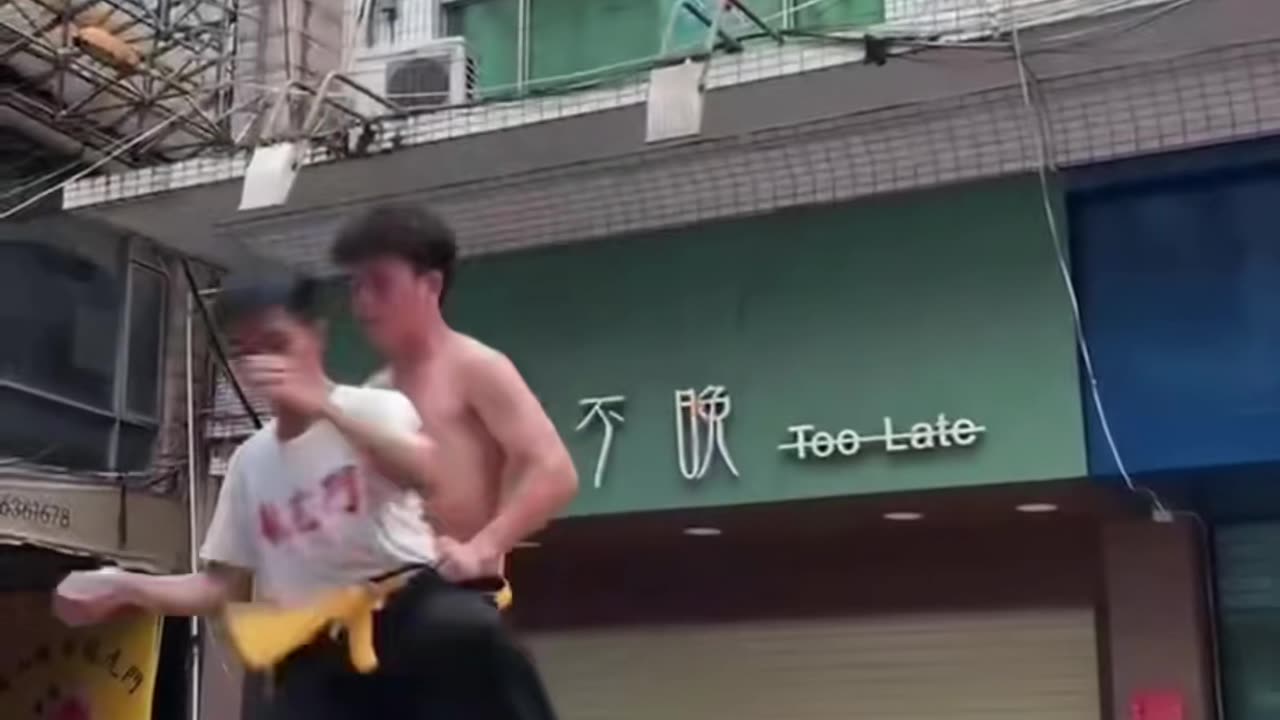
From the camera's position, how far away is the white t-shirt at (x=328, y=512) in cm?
262

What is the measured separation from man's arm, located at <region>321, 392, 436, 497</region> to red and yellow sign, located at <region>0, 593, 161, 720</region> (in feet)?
21.6

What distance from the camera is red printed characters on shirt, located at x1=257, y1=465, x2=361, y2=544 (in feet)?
8.64

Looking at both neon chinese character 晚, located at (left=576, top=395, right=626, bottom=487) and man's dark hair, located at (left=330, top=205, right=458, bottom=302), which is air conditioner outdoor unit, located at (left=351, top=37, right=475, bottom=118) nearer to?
neon chinese character 晚, located at (left=576, top=395, right=626, bottom=487)

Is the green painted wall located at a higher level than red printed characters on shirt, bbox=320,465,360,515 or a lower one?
higher

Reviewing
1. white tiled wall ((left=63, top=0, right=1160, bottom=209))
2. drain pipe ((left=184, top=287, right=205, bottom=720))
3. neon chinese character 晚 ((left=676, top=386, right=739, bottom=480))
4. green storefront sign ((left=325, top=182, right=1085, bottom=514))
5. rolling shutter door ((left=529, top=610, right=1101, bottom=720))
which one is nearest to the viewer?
white tiled wall ((left=63, top=0, right=1160, bottom=209))

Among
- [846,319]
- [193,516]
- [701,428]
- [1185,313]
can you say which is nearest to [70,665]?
[193,516]

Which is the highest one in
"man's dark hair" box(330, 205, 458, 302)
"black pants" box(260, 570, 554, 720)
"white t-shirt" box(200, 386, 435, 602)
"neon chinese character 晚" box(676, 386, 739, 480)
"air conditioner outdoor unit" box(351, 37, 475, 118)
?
"air conditioner outdoor unit" box(351, 37, 475, 118)

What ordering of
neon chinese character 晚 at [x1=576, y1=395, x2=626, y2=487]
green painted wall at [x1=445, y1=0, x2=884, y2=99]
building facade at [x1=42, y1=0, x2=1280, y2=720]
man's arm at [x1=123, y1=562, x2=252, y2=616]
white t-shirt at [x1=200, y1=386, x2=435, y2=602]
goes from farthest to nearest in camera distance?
1. neon chinese character 晚 at [x1=576, y1=395, x2=626, y2=487]
2. green painted wall at [x1=445, y1=0, x2=884, y2=99]
3. building facade at [x1=42, y1=0, x2=1280, y2=720]
4. man's arm at [x1=123, y1=562, x2=252, y2=616]
5. white t-shirt at [x1=200, y1=386, x2=435, y2=602]

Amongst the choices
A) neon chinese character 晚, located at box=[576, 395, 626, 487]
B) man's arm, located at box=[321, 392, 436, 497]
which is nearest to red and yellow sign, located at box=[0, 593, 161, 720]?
neon chinese character 晚, located at box=[576, 395, 626, 487]

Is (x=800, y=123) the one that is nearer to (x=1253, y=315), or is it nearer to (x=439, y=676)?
(x=1253, y=315)

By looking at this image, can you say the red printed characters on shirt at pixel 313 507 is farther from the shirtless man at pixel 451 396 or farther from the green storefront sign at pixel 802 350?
the green storefront sign at pixel 802 350

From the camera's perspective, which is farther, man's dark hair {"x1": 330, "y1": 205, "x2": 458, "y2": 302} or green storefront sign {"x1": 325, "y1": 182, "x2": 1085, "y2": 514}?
green storefront sign {"x1": 325, "y1": 182, "x2": 1085, "y2": 514}

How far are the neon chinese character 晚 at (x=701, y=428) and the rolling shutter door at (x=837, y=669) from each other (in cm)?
146

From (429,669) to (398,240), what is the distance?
65 cm
